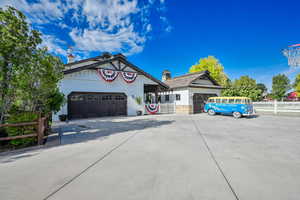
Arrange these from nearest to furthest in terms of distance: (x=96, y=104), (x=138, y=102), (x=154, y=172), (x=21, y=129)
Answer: (x=154, y=172)
(x=21, y=129)
(x=96, y=104)
(x=138, y=102)

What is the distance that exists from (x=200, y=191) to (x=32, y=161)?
4448 millimetres

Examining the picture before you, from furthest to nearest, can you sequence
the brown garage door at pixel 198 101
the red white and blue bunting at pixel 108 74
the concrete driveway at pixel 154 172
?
the brown garage door at pixel 198 101 → the red white and blue bunting at pixel 108 74 → the concrete driveway at pixel 154 172

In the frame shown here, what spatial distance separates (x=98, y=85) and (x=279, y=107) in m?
19.8

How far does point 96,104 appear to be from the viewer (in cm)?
1323

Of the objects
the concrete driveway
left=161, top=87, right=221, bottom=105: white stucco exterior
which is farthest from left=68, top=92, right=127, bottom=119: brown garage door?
the concrete driveway

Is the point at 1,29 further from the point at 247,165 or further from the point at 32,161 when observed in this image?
the point at 247,165

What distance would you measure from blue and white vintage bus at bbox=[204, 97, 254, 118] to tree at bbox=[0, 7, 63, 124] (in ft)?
45.6

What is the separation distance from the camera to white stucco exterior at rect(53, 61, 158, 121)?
11767mm

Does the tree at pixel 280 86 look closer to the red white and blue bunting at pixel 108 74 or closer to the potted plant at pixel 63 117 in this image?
the red white and blue bunting at pixel 108 74

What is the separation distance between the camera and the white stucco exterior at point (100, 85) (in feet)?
38.6

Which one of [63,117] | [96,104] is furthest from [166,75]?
[63,117]

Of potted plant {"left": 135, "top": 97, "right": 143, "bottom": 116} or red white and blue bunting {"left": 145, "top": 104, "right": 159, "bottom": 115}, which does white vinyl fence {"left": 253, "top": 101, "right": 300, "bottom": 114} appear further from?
potted plant {"left": 135, "top": 97, "right": 143, "bottom": 116}

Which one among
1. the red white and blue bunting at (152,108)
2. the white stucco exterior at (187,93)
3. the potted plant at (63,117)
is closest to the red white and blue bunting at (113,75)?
the red white and blue bunting at (152,108)

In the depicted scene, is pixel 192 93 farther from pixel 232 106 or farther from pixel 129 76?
pixel 129 76
